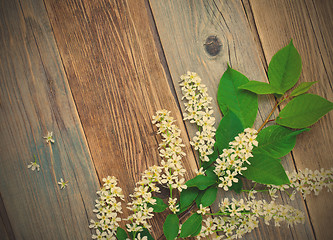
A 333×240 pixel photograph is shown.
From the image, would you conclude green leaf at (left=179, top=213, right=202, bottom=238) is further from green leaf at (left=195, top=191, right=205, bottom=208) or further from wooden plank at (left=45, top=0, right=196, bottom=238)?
wooden plank at (left=45, top=0, right=196, bottom=238)

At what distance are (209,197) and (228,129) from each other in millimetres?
272

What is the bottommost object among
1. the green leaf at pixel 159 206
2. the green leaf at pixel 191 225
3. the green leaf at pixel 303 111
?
the green leaf at pixel 191 225

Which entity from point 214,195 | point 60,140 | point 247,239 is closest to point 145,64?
point 60,140

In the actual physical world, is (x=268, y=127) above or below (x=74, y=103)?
below

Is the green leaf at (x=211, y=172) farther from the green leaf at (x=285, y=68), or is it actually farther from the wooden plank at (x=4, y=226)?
the wooden plank at (x=4, y=226)

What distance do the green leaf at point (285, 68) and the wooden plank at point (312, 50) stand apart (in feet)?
0.25

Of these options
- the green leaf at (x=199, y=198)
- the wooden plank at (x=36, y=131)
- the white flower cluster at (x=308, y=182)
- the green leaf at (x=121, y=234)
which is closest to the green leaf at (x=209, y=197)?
the green leaf at (x=199, y=198)

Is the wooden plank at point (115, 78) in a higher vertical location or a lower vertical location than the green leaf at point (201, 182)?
higher

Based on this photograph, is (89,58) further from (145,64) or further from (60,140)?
(60,140)

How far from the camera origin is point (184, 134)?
40.9 inches

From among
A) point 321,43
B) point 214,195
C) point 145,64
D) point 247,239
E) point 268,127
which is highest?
point 145,64

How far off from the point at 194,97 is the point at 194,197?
0.39 meters

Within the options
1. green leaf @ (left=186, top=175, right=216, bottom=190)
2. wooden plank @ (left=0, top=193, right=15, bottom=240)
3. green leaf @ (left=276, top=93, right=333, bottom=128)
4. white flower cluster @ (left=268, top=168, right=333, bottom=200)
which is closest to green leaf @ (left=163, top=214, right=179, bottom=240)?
green leaf @ (left=186, top=175, right=216, bottom=190)

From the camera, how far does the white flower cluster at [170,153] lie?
3.09ft
